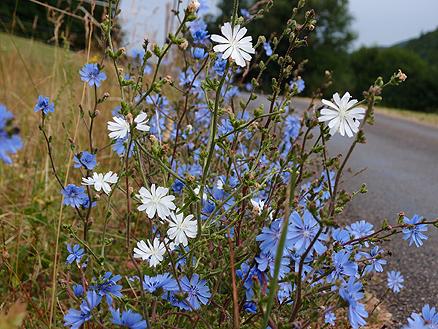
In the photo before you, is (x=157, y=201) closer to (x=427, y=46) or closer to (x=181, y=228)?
(x=181, y=228)

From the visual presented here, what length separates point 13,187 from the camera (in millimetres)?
2824

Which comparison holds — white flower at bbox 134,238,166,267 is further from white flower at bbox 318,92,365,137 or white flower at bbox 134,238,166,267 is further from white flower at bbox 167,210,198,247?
white flower at bbox 318,92,365,137

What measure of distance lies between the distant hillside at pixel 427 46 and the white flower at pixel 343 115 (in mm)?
47857

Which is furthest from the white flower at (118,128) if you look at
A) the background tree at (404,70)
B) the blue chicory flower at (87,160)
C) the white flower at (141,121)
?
the background tree at (404,70)

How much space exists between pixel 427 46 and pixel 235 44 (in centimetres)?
5843

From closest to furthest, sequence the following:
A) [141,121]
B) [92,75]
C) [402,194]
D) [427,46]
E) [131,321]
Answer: [131,321] → [141,121] → [92,75] → [402,194] → [427,46]

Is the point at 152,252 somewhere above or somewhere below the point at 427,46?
below

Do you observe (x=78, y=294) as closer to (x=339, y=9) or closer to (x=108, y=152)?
(x=108, y=152)

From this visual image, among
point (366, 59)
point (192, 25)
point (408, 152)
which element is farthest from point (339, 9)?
point (192, 25)

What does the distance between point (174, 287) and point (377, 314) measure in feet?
3.17

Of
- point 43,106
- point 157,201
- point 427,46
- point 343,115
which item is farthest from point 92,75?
point 427,46

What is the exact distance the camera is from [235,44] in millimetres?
1109

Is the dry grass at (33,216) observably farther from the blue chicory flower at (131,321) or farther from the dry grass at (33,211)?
the blue chicory flower at (131,321)

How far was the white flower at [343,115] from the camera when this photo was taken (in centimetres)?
101
